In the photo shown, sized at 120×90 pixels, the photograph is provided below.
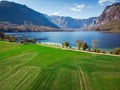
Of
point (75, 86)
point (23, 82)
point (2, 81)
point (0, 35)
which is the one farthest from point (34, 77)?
point (0, 35)

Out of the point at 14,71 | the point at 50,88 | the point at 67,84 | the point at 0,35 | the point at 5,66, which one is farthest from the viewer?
the point at 0,35

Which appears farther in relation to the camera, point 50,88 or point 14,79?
point 14,79

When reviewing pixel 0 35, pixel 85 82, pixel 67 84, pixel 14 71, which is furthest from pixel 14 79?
pixel 0 35

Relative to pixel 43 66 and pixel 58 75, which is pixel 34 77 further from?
pixel 43 66

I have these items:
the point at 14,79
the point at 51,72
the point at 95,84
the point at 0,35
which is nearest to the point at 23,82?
the point at 14,79

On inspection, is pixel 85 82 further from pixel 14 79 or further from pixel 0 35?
pixel 0 35

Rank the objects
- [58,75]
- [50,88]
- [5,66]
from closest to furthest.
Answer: [50,88] → [58,75] → [5,66]

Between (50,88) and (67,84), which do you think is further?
(67,84)

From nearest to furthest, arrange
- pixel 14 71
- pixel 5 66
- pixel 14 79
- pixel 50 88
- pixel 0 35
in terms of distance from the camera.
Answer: pixel 50 88 → pixel 14 79 → pixel 14 71 → pixel 5 66 → pixel 0 35

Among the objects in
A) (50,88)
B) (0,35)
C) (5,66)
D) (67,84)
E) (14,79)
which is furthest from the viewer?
(0,35)
